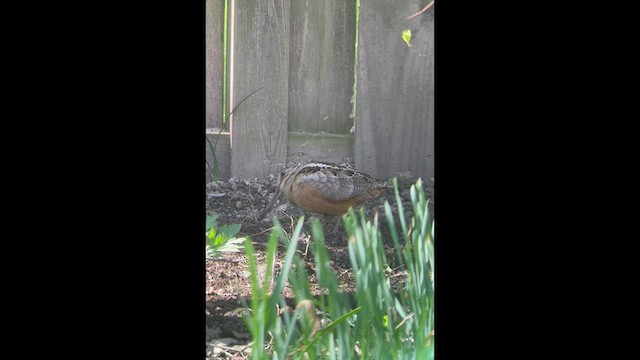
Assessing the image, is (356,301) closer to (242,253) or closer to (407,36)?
(242,253)

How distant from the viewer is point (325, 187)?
1.39 m

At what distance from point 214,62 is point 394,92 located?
0.99 ft

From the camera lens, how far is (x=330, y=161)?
4.61 ft

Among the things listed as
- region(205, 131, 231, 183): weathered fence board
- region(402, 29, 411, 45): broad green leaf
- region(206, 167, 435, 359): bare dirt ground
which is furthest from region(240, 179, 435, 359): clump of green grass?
region(402, 29, 411, 45): broad green leaf

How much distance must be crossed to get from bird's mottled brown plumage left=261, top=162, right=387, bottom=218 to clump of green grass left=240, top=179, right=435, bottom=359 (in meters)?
0.04

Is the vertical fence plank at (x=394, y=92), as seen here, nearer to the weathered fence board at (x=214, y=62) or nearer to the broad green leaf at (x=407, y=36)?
the broad green leaf at (x=407, y=36)

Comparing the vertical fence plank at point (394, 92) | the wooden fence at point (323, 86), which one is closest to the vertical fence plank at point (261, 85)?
the wooden fence at point (323, 86)

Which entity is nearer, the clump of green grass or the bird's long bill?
the clump of green grass

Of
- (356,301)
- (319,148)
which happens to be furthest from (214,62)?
(356,301)

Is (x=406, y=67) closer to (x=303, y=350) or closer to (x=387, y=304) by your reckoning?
(x=387, y=304)

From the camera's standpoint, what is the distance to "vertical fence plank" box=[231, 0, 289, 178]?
4.59ft

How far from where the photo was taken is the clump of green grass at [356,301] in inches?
47.6

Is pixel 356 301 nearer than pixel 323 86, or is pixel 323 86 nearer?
pixel 356 301

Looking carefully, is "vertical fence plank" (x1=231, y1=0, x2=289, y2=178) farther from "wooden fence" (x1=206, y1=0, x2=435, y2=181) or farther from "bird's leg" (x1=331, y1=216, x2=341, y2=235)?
"bird's leg" (x1=331, y1=216, x2=341, y2=235)
